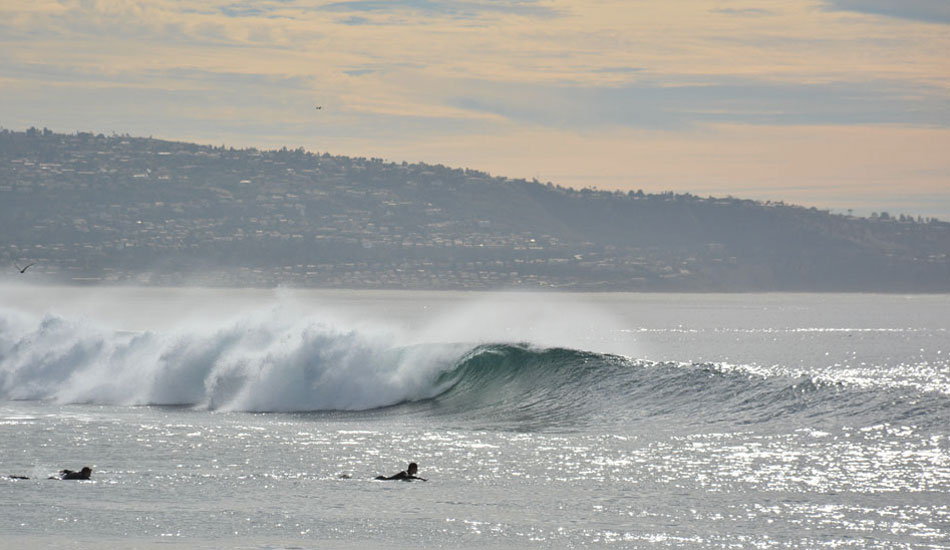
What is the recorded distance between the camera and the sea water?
16984 mm

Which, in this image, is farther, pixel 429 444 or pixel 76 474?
pixel 429 444

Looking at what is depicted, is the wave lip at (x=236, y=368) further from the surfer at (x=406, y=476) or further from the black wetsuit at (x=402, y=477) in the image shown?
the black wetsuit at (x=402, y=477)

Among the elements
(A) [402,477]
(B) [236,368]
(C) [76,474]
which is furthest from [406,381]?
(C) [76,474]

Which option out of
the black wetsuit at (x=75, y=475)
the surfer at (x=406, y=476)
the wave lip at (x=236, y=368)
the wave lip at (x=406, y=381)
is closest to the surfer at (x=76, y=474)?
the black wetsuit at (x=75, y=475)

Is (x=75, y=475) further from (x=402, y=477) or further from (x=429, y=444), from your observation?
(x=429, y=444)

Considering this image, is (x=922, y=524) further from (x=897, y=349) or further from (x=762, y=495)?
(x=897, y=349)

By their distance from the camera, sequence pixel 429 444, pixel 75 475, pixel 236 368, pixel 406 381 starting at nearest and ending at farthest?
pixel 75 475
pixel 429 444
pixel 406 381
pixel 236 368

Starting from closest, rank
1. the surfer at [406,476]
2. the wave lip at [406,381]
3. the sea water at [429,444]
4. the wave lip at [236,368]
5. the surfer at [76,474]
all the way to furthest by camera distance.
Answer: the sea water at [429,444]
the surfer at [76,474]
the surfer at [406,476]
the wave lip at [406,381]
the wave lip at [236,368]

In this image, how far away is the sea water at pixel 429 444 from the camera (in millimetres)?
16984

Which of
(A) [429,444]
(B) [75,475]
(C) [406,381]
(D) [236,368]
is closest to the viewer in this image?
(B) [75,475]

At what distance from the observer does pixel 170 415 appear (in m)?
31.9

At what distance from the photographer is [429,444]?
25.6 m

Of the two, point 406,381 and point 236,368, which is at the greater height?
point 236,368

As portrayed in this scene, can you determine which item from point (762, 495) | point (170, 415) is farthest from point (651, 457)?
point (170, 415)
